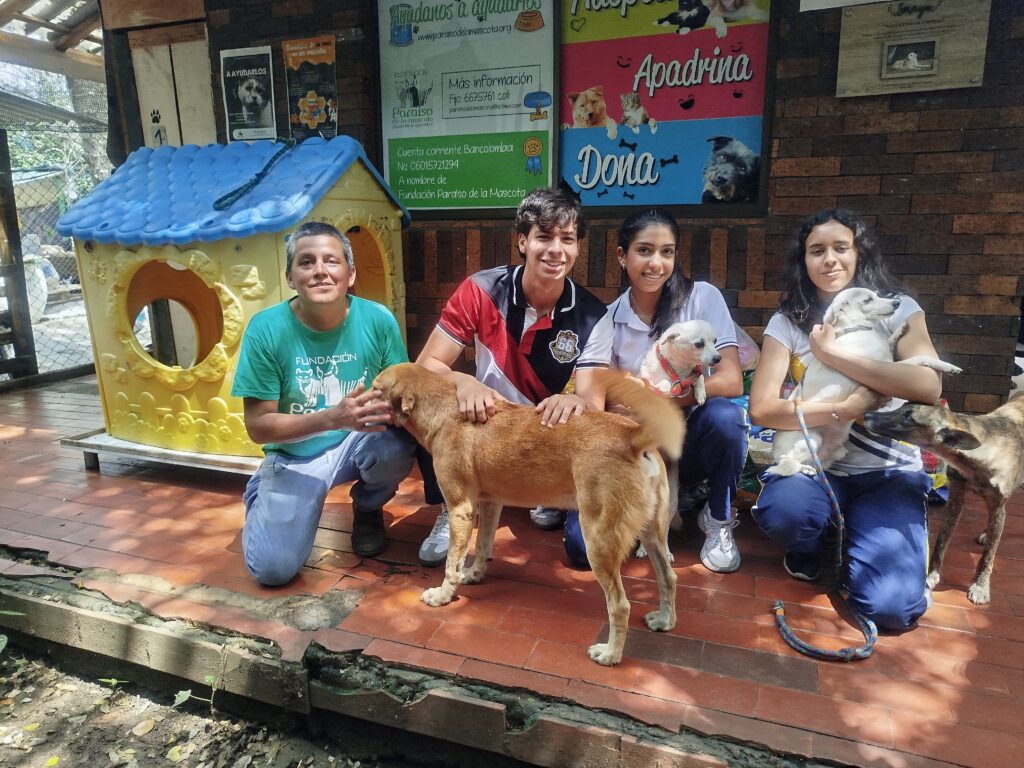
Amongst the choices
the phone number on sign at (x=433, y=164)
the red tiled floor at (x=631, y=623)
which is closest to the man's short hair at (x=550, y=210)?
the red tiled floor at (x=631, y=623)

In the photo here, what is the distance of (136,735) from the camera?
282 cm

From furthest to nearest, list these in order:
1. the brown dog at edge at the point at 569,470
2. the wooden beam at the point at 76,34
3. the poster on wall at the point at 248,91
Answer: the wooden beam at the point at 76,34 → the poster on wall at the point at 248,91 → the brown dog at edge at the point at 569,470

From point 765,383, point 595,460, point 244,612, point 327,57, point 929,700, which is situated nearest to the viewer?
point 929,700

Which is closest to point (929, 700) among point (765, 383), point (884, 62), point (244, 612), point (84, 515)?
point (765, 383)

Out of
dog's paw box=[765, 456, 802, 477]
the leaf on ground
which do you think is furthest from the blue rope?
dog's paw box=[765, 456, 802, 477]

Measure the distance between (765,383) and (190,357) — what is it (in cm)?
638

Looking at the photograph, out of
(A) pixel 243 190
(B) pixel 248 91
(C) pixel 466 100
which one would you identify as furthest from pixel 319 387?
(B) pixel 248 91

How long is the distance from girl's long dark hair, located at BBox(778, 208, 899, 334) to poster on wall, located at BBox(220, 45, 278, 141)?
4470 millimetres

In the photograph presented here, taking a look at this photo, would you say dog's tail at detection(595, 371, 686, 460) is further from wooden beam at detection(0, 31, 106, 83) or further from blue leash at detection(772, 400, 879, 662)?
wooden beam at detection(0, 31, 106, 83)

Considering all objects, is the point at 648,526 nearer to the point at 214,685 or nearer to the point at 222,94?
the point at 214,685

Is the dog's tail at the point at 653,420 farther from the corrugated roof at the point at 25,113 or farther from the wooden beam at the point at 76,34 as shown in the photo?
the wooden beam at the point at 76,34

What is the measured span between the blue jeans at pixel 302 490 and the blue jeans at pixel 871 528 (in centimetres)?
188

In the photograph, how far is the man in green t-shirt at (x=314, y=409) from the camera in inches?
126

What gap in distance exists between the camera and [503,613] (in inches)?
117
